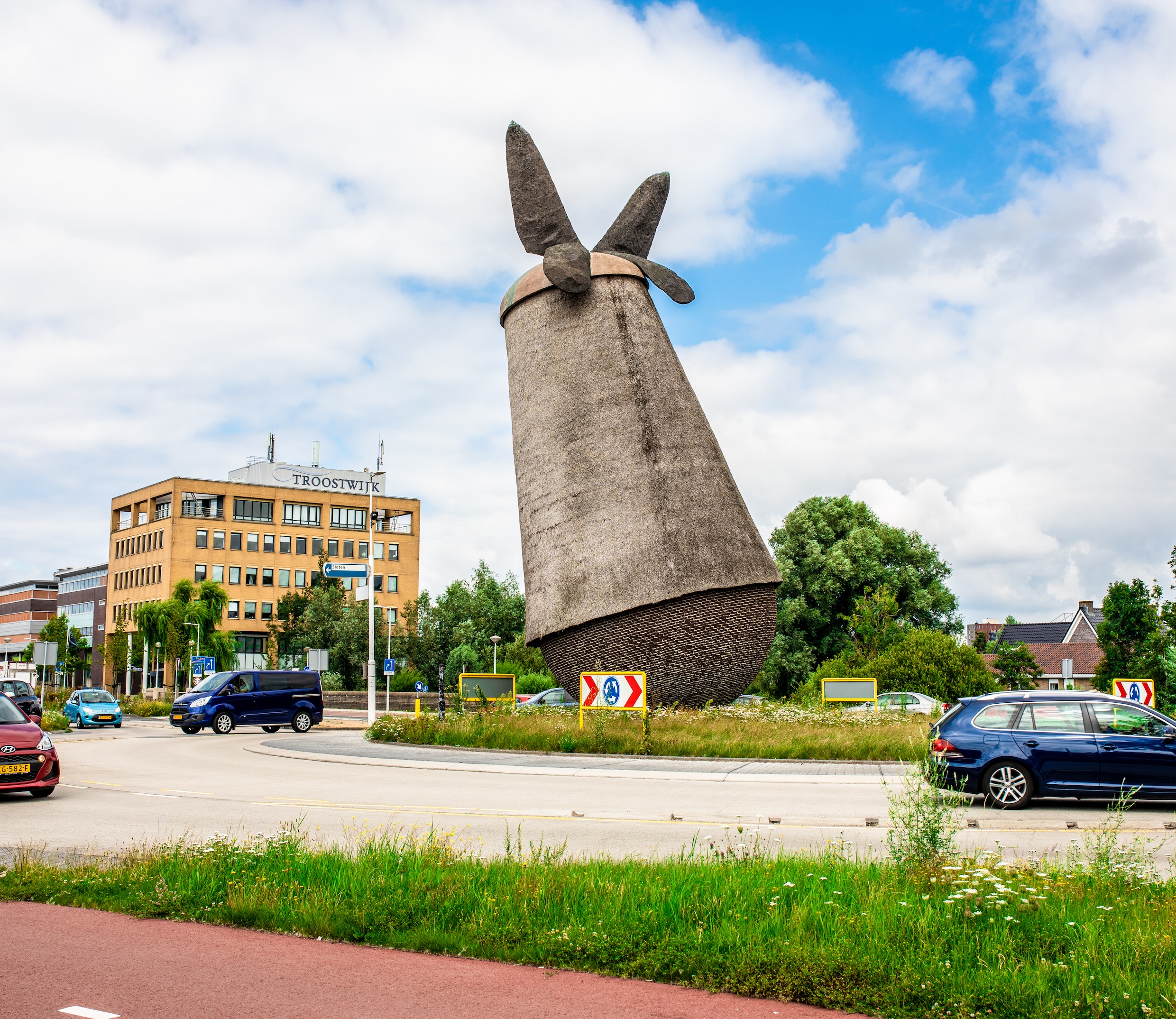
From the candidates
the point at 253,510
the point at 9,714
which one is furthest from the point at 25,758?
the point at 253,510

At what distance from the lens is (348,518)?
116 metres

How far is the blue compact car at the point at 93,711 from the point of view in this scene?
4141cm

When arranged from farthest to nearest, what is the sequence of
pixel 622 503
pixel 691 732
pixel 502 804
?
pixel 622 503 < pixel 691 732 < pixel 502 804

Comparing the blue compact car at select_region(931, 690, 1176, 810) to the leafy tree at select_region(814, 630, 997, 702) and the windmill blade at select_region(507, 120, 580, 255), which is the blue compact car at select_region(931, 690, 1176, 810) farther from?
the windmill blade at select_region(507, 120, 580, 255)

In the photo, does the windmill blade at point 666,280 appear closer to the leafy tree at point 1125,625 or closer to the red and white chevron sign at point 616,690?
the red and white chevron sign at point 616,690

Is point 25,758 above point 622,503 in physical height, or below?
below

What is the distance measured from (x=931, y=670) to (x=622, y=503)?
12.4 m

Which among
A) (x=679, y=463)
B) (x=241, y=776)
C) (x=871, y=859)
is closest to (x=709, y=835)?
(x=871, y=859)

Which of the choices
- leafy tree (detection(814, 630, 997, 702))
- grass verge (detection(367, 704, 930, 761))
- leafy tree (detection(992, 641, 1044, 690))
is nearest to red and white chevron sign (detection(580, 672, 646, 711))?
grass verge (detection(367, 704, 930, 761))

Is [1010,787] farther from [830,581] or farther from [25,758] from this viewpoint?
[830,581]

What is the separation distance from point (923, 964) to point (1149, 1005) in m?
0.99

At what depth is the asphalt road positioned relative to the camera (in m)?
10.5

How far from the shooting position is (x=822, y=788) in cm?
1538

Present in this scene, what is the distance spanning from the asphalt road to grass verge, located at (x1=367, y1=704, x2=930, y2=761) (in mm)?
837
